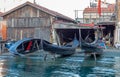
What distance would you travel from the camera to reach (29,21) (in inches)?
1288

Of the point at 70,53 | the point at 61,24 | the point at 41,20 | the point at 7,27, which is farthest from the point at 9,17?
the point at 70,53

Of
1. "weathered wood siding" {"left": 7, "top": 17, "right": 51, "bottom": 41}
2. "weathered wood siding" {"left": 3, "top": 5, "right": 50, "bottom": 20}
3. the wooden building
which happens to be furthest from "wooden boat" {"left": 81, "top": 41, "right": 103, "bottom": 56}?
"weathered wood siding" {"left": 3, "top": 5, "right": 50, "bottom": 20}

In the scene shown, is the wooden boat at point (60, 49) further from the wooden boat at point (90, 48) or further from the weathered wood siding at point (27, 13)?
the weathered wood siding at point (27, 13)

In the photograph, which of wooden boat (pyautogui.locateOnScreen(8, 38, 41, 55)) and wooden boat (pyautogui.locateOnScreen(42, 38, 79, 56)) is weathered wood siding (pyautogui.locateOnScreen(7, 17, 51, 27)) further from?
wooden boat (pyautogui.locateOnScreen(8, 38, 41, 55))

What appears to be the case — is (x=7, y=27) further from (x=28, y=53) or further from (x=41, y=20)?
(x=28, y=53)

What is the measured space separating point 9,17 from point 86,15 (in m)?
24.3

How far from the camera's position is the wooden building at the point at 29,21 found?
32.2m

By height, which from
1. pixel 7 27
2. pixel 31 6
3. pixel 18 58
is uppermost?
pixel 31 6

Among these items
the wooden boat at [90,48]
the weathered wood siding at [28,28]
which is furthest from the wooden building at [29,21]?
the wooden boat at [90,48]

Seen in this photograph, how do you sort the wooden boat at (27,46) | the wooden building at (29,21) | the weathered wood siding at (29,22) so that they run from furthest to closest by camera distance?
1. the weathered wood siding at (29,22)
2. the wooden building at (29,21)
3. the wooden boat at (27,46)

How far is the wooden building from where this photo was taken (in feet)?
106

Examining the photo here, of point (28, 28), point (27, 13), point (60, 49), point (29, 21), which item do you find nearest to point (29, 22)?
point (29, 21)

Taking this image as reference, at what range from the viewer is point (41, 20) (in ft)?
107

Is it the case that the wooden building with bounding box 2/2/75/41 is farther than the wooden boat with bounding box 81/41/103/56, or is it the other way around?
the wooden building with bounding box 2/2/75/41
